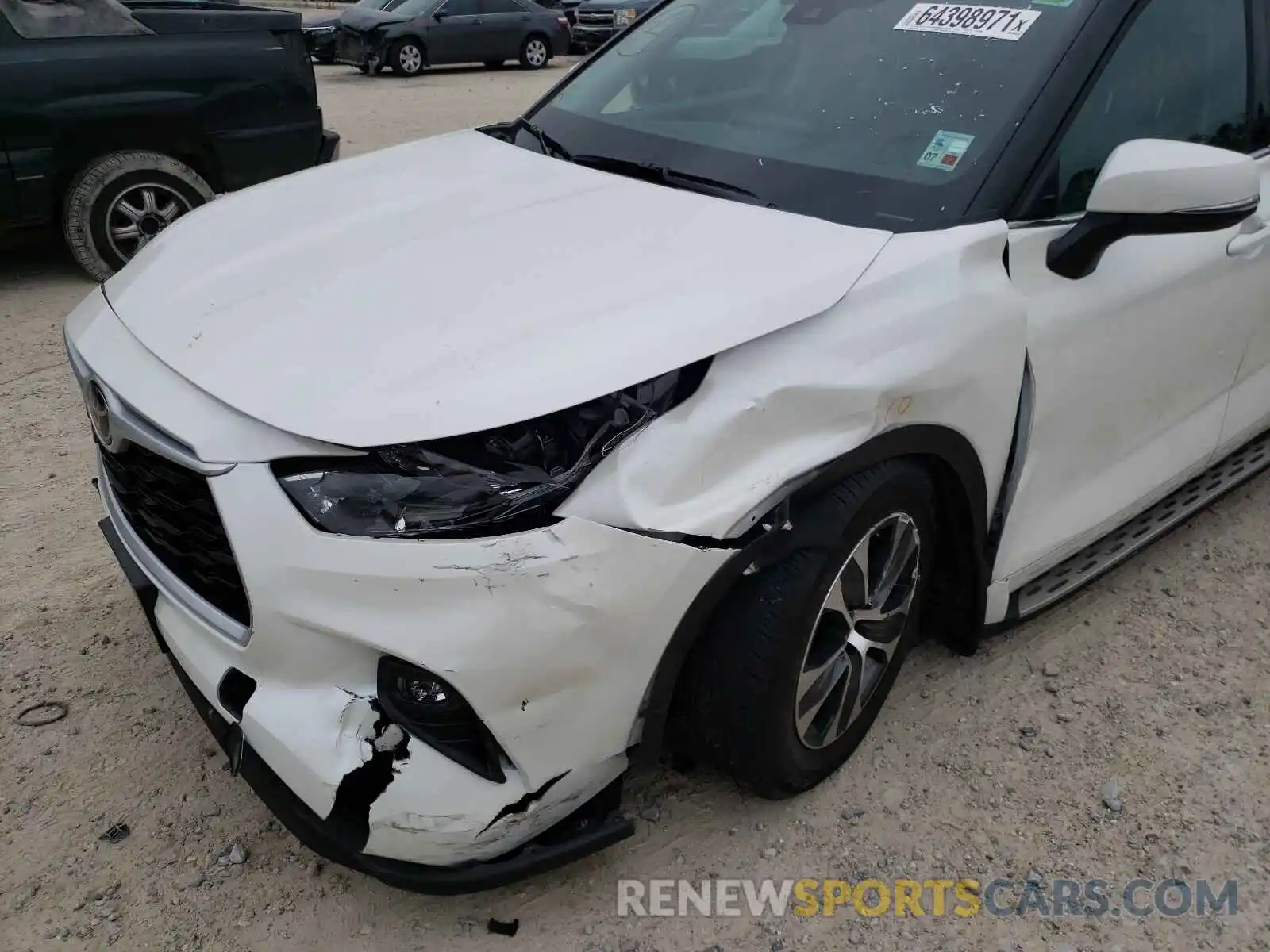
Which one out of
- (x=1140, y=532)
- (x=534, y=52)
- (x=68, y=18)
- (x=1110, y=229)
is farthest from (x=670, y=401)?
(x=534, y=52)

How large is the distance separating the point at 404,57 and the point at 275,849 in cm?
1521

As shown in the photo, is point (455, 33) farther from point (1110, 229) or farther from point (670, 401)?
point (670, 401)

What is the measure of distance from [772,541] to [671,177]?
1014mm

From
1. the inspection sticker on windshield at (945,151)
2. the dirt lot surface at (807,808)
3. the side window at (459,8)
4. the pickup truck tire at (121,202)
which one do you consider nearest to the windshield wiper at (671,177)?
the inspection sticker on windshield at (945,151)

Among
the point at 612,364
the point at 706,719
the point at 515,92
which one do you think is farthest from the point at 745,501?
the point at 515,92

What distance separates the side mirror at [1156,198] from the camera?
2.10 metres

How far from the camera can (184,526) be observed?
1922 mm

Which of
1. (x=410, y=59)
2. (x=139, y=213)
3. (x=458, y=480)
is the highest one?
(x=458, y=480)

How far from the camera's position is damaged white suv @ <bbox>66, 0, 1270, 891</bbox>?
1712mm

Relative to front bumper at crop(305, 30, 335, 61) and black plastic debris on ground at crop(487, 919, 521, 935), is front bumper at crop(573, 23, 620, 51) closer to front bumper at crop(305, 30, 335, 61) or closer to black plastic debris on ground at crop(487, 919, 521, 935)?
front bumper at crop(305, 30, 335, 61)

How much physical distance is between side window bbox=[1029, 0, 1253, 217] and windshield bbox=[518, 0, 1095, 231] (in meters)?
0.16

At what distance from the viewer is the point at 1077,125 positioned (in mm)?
2281

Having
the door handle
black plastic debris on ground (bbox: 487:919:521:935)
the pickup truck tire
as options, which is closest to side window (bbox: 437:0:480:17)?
the pickup truck tire

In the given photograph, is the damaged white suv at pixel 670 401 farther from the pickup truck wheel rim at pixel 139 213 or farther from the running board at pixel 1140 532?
the pickup truck wheel rim at pixel 139 213
